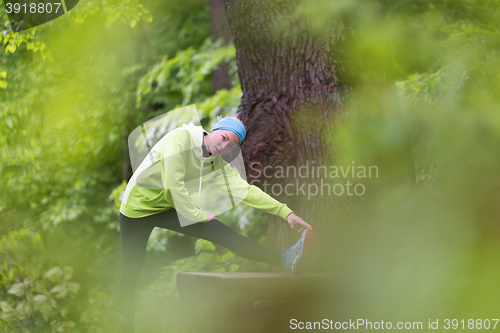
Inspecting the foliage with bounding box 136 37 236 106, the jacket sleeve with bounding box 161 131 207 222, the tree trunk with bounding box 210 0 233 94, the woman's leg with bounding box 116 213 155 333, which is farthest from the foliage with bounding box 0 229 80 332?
the tree trunk with bounding box 210 0 233 94

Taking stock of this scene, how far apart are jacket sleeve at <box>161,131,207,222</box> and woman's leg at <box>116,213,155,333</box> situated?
14.5 inches

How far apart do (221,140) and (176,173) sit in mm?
326

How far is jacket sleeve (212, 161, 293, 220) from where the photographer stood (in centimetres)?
279

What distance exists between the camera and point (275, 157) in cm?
305

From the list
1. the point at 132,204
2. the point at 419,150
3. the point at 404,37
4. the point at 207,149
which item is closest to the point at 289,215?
the point at 207,149

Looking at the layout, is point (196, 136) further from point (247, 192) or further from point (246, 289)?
point (246, 289)

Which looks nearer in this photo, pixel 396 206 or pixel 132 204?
pixel 132 204

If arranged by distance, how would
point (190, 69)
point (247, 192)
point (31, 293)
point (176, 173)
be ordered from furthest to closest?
point (190, 69) < point (31, 293) < point (247, 192) < point (176, 173)

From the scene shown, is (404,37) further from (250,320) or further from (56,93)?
(56,93)

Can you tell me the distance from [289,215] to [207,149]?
676 mm

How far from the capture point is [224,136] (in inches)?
100

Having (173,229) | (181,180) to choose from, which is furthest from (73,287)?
(181,180)

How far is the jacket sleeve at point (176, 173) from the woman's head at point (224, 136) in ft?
0.54

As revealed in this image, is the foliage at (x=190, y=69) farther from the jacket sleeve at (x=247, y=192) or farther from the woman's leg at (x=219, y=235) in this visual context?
the woman's leg at (x=219, y=235)
